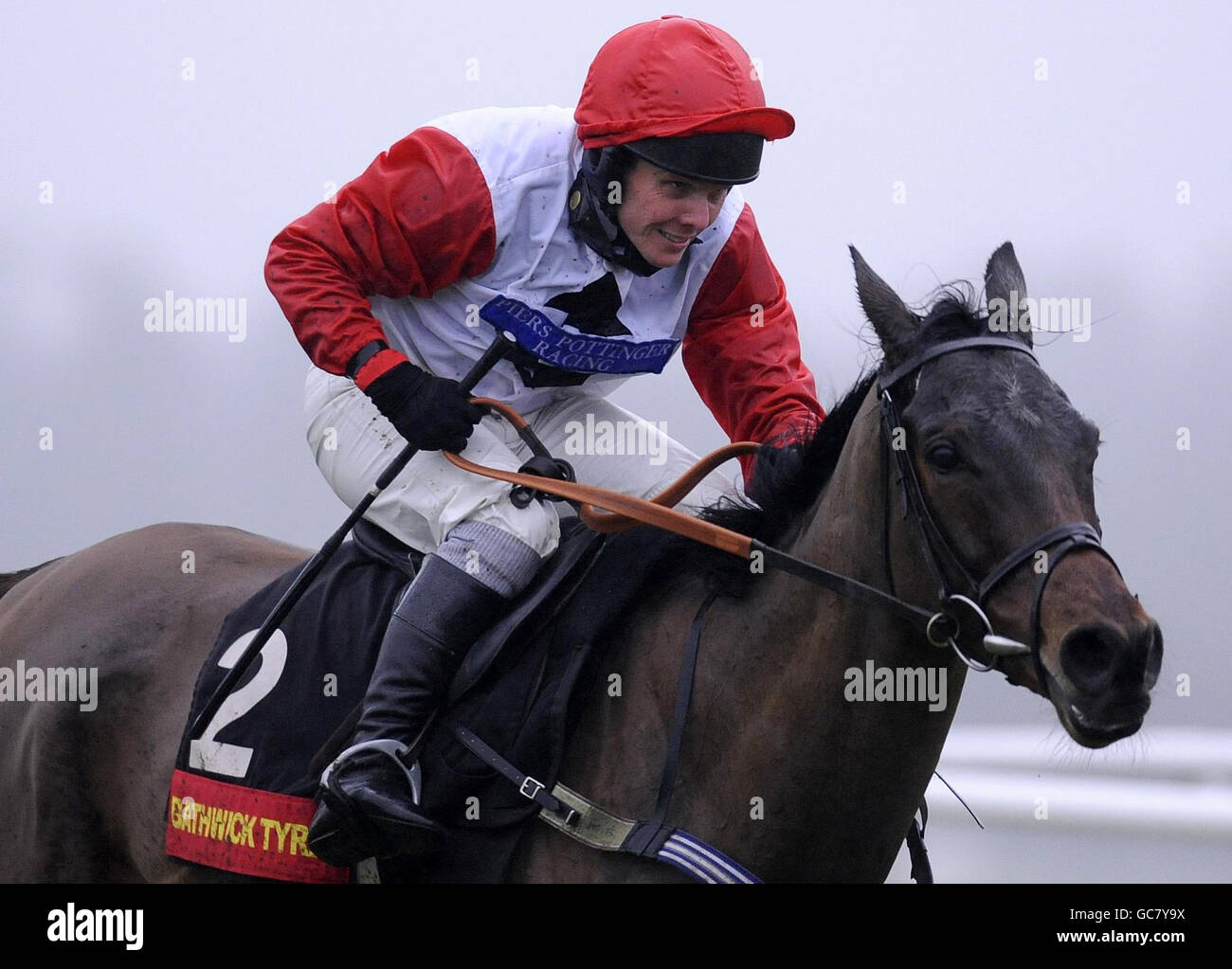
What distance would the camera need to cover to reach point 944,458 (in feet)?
7.18

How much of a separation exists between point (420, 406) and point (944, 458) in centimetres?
101

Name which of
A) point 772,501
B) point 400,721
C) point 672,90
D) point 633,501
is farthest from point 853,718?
point 672,90

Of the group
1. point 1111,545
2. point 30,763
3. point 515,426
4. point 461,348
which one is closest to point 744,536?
point 515,426

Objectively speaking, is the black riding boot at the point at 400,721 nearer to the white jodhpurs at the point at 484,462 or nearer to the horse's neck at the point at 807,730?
the white jodhpurs at the point at 484,462

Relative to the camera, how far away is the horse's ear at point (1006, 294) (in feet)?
7.80

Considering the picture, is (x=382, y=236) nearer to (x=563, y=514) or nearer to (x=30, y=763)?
(x=563, y=514)

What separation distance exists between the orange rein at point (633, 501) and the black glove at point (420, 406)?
0.07 metres
